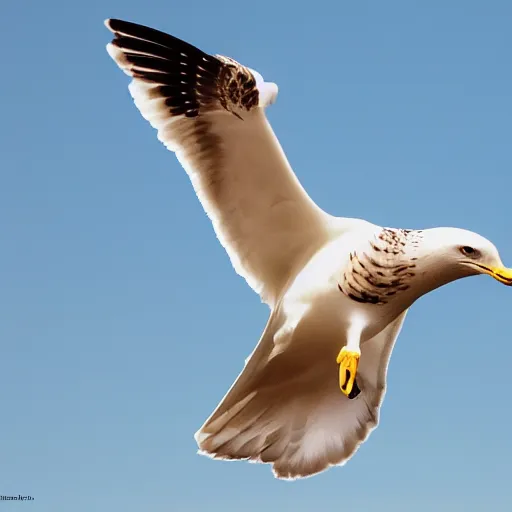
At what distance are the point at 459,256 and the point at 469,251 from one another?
0.23 feet

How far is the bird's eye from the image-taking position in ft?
24.1

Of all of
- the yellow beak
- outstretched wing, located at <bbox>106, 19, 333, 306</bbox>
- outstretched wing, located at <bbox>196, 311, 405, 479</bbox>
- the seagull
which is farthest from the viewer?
outstretched wing, located at <bbox>196, 311, 405, 479</bbox>

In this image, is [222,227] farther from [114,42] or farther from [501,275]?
[501,275]

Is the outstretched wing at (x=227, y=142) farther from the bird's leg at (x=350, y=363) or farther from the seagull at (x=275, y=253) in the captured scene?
→ the bird's leg at (x=350, y=363)

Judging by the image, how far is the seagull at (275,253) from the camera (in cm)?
743

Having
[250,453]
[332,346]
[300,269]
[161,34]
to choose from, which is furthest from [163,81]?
[250,453]

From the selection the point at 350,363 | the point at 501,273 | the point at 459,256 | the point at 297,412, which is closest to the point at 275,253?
the point at 350,363

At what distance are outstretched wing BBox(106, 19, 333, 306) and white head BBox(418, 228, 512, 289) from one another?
2.75ft

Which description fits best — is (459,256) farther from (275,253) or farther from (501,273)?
(275,253)

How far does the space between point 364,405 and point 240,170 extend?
206 cm

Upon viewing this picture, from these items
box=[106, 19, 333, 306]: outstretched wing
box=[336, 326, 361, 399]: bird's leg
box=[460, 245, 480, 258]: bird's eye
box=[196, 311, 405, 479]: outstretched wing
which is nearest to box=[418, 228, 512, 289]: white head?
box=[460, 245, 480, 258]: bird's eye

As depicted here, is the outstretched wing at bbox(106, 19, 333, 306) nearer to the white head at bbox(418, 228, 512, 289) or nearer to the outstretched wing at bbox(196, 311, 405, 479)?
the outstretched wing at bbox(196, 311, 405, 479)

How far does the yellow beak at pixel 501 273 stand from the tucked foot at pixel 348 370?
0.97 metres

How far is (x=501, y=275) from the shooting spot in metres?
7.32
